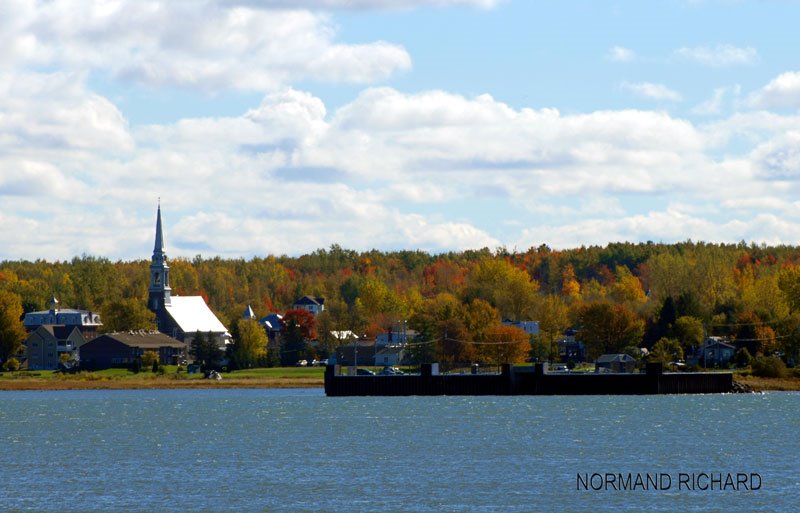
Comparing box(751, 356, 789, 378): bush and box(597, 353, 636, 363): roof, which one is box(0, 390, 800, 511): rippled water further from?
box(597, 353, 636, 363): roof

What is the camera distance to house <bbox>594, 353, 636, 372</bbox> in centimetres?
15275

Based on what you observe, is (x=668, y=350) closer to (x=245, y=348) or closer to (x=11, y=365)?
(x=245, y=348)

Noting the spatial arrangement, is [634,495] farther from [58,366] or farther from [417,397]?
[58,366]

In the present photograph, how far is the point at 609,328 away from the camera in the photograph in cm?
17162

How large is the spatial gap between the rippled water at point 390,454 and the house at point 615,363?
95.8 feet

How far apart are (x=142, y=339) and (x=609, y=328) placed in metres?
61.6

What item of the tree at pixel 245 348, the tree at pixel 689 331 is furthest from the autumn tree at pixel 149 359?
the tree at pixel 689 331

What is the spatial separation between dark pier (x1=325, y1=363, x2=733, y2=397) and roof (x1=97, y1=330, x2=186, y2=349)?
59472 millimetres

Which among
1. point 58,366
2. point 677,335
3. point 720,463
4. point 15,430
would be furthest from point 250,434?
point 58,366

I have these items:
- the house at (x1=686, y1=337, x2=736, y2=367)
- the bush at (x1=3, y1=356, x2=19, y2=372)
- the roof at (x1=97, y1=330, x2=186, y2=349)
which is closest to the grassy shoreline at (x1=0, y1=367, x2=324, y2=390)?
the bush at (x1=3, y1=356, x2=19, y2=372)

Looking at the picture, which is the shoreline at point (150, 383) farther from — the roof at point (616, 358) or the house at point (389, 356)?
the roof at point (616, 358)

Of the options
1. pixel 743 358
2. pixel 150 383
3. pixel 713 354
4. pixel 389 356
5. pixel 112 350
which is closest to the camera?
pixel 743 358

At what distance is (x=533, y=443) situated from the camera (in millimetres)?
78562

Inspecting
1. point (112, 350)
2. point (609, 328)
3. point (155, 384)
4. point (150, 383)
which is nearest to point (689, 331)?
point (609, 328)
